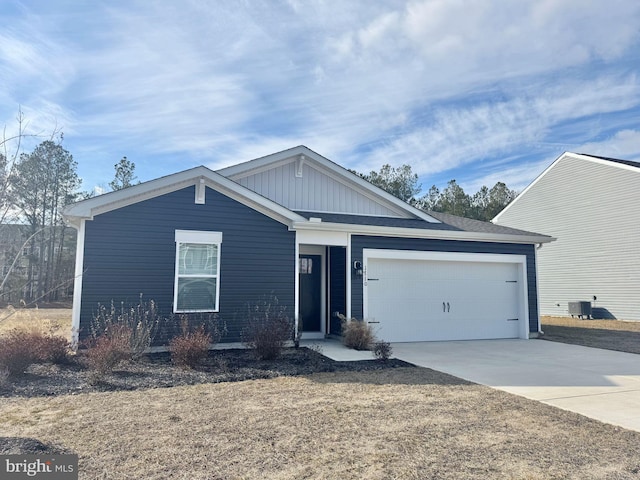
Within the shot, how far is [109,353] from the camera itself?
257 inches

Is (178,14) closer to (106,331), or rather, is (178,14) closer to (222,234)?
(222,234)

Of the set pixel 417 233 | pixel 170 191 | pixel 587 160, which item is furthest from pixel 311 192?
pixel 587 160

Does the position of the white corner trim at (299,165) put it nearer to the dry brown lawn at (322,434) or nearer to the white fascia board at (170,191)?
the white fascia board at (170,191)

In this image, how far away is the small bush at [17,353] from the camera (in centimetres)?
634

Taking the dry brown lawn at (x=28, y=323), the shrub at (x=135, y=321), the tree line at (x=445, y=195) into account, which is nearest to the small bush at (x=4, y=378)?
the dry brown lawn at (x=28, y=323)

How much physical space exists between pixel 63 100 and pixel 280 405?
6.36 m

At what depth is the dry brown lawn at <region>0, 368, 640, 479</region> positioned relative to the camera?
3350 millimetres

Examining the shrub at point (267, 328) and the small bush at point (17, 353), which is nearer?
the small bush at point (17, 353)

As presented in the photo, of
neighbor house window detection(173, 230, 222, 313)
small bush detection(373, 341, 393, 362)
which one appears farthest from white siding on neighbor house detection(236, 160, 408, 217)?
small bush detection(373, 341, 393, 362)

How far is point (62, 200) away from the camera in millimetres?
27547

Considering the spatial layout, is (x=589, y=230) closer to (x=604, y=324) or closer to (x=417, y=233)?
(x=604, y=324)

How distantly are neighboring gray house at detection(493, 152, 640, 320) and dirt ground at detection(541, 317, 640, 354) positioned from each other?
1.55m

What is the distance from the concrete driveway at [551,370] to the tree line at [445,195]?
25.0m

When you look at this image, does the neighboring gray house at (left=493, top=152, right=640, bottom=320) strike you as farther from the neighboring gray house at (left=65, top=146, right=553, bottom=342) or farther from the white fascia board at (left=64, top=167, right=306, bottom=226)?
the white fascia board at (left=64, top=167, right=306, bottom=226)
